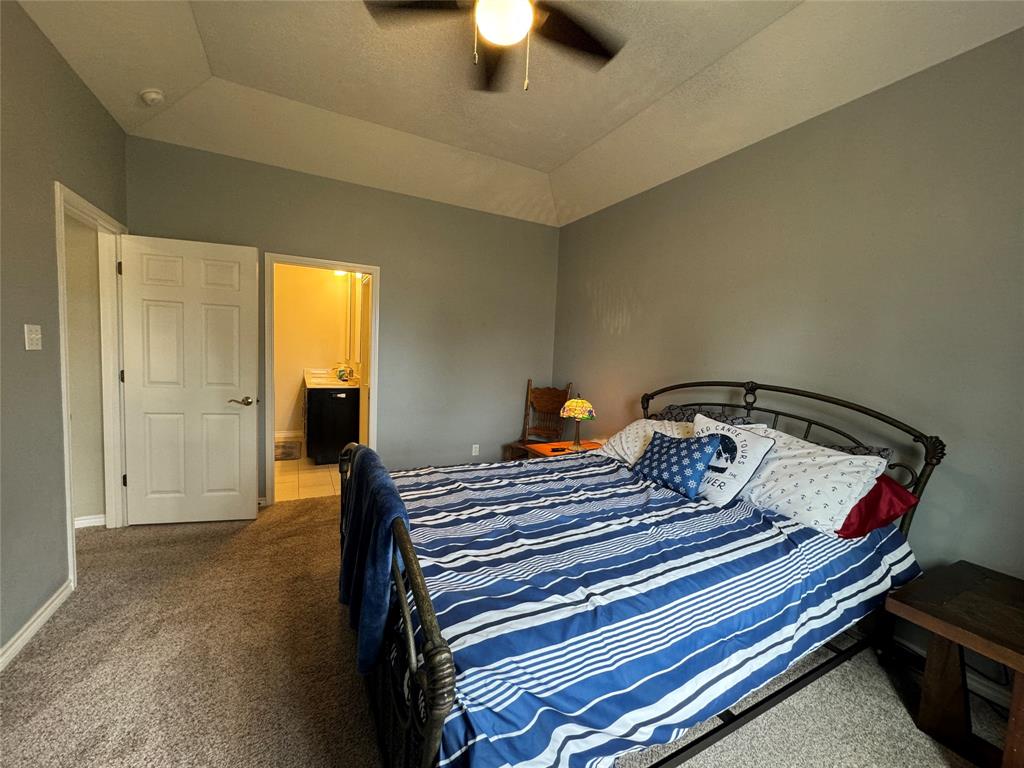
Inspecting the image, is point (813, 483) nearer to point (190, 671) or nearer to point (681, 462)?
point (681, 462)

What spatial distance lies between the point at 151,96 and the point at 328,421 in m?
3.12

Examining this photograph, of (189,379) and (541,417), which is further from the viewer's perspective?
(541,417)

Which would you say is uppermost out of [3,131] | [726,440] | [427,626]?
[3,131]

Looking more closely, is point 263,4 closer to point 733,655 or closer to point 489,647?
point 489,647

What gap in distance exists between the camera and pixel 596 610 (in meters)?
1.23

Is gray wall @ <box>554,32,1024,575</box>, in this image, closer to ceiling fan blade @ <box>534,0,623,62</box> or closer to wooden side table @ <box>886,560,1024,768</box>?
wooden side table @ <box>886,560,1024,768</box>

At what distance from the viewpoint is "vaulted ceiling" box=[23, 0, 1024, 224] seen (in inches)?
78.6

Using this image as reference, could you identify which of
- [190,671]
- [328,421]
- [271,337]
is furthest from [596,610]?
[328,421]

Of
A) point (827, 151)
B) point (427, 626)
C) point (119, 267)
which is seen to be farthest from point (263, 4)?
point (827, 151)

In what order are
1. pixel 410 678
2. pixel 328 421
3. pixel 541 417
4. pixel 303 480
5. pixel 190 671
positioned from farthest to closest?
pixel 328 421
pixel 541 417
pixel 303 480
pixel 190 671
pixel 410 678

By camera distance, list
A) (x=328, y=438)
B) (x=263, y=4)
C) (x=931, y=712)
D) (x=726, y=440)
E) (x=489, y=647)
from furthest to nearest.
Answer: (x=328, y=438) → (x=726, y=440) → (x=263, y=4) → (x=931, y=712) → (x=489, y=647)

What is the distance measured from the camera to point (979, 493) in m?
1.83

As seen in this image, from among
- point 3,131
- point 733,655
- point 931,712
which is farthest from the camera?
point 3,131

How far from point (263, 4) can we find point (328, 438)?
380 cm
